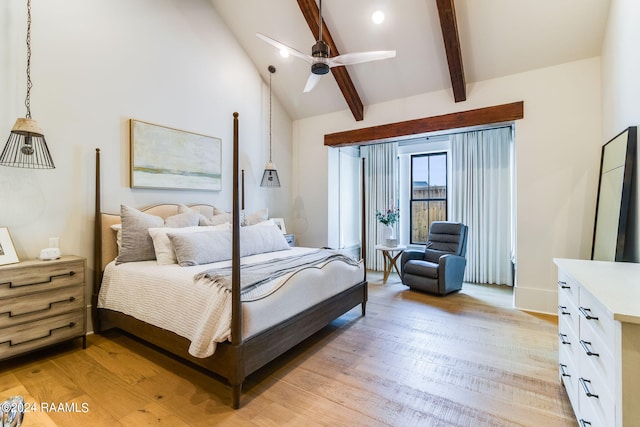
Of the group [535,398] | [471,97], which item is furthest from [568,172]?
[535,398]

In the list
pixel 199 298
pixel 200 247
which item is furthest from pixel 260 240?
pixel 199 298

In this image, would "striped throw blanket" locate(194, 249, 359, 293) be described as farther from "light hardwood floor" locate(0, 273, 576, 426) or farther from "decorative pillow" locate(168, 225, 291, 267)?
"light hardwood floor" locate(0, 273, 576, 426)

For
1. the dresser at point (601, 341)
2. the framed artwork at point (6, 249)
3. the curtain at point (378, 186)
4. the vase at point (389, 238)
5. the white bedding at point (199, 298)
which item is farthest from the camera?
the curtain at point (378, 186)

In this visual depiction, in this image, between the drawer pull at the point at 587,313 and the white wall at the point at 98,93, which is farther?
the white wall at the point at 98,93

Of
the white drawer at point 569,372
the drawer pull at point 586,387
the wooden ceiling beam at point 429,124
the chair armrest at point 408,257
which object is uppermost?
the wooden ceiling beam at point 429,124

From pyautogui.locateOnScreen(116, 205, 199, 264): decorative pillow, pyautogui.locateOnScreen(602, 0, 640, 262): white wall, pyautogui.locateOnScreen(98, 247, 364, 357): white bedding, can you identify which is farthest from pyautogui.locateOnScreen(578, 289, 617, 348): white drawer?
pyautogui.locateOnScreen(116, 205, 199, 264): decorative pillow

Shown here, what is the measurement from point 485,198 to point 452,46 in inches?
100

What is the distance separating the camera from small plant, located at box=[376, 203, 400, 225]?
5328 millimetres

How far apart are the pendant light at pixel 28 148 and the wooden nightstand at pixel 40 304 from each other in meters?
0.87

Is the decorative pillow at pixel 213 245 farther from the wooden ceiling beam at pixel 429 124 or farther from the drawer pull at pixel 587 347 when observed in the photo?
the drawer pull at pixel 587 347

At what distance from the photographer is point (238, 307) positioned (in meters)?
1.83

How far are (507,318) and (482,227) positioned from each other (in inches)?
76.6

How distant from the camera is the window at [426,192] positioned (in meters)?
5.66

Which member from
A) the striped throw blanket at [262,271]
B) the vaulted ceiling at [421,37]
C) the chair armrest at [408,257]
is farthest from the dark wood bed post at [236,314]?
the chair armrest at [408,257]
